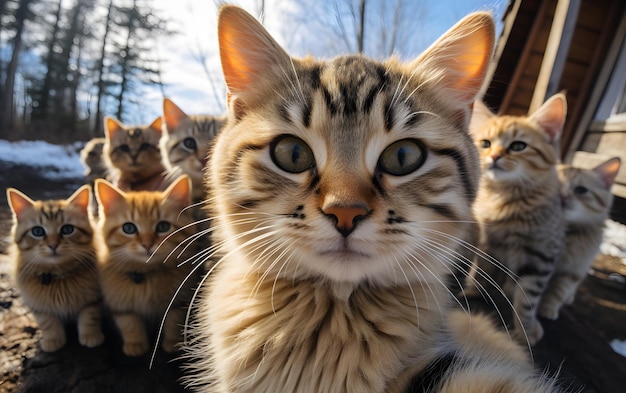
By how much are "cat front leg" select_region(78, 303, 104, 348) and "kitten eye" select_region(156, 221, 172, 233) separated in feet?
1.77

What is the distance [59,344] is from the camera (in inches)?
73.4

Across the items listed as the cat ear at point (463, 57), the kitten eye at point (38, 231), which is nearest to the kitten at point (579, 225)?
the cat ear at point (463, 57)

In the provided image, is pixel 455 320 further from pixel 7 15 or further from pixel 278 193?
pixel 7 15

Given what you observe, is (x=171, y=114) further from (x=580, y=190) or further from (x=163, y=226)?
(x=580, y=190)

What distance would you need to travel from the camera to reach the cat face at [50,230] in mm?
1884

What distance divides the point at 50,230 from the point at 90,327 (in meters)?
0.55

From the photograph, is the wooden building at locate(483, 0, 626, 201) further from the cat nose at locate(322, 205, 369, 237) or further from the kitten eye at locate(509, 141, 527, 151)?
the cat nose at locate(322, 205, 369, 237)

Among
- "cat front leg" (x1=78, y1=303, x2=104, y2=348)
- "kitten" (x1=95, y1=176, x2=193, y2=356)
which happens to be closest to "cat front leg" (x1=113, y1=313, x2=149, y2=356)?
"kitten" (x1=95, y1=176, x2=193, y2=356)

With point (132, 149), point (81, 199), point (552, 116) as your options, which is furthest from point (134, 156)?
point (552, 116)

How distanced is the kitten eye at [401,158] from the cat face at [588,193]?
2.27m

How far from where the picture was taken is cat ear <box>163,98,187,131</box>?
9.62ft

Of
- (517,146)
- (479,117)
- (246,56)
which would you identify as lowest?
(517,146)

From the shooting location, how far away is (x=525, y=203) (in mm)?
2467

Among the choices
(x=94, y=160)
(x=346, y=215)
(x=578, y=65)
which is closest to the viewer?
(x=346, y=215)
